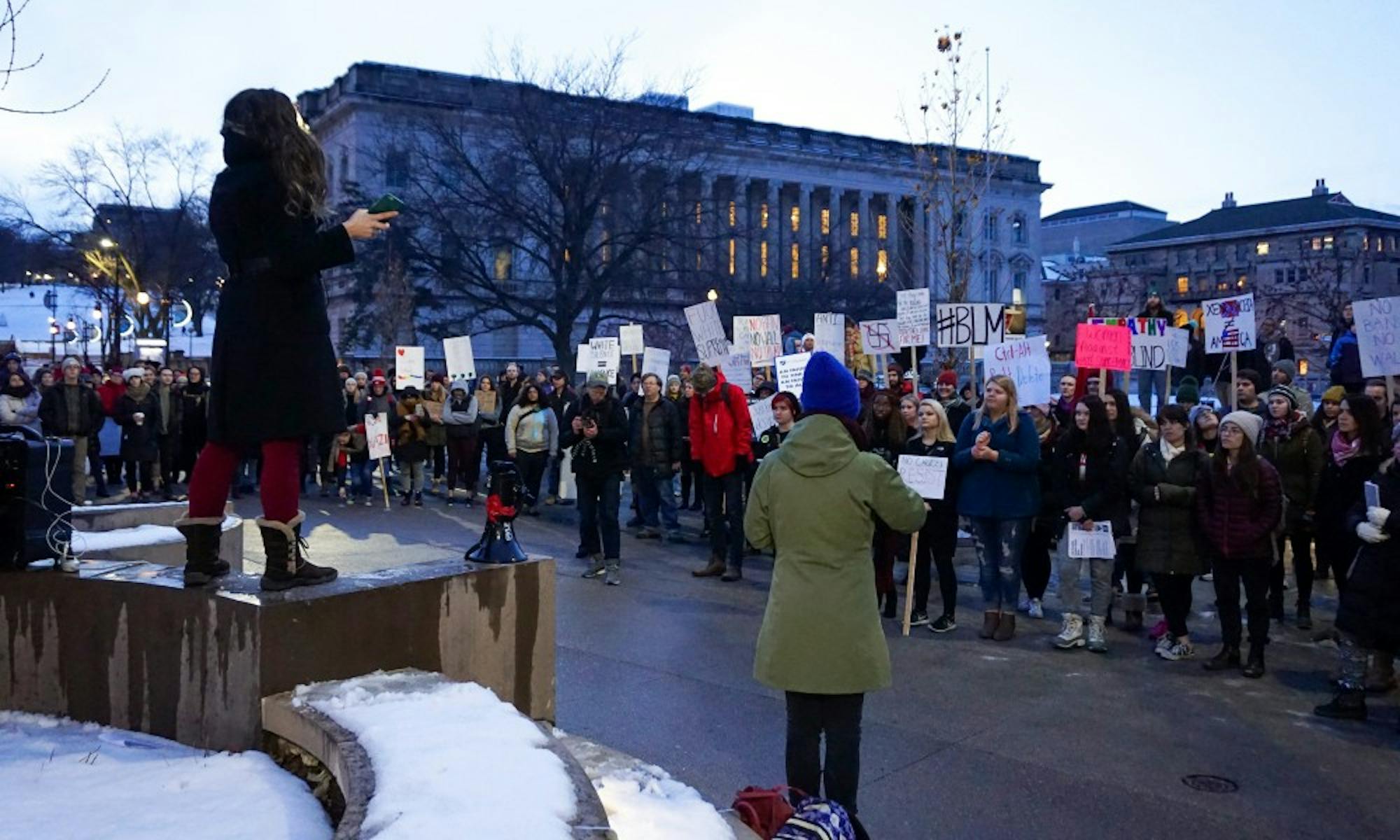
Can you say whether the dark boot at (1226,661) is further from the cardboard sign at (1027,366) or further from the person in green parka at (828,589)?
the person in green parka at (828,589)

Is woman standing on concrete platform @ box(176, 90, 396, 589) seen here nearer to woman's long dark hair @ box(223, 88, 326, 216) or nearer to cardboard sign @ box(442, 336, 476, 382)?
woman's long dark hair @ box(223, 88, 326, 216)

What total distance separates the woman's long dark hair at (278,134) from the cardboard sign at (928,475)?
20.8 ft

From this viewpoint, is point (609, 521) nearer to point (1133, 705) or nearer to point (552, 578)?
point (1133, 705)

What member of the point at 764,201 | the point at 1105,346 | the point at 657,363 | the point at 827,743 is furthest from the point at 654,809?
the point at 764,201

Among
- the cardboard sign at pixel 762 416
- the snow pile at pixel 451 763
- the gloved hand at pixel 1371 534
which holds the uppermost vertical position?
the cardboard sign at pixel 762 416

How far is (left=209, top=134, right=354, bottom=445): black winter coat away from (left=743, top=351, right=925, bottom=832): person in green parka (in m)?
1.91

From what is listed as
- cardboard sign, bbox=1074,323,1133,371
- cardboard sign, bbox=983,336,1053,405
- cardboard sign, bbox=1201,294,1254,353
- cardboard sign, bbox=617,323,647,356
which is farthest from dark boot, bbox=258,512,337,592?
cardboard sign, bbox=617,323,647,356

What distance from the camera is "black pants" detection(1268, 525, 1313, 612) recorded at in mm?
10148

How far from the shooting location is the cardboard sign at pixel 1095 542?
30.4 ft

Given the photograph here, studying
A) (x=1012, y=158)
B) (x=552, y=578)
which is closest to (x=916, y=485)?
(x=552, y=578)

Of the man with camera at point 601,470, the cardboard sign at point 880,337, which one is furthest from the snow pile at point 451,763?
the cardboard sign at point 880,337

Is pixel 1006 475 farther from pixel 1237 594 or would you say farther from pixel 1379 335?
pixel 1379 335

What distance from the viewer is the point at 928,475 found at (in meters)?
9.86

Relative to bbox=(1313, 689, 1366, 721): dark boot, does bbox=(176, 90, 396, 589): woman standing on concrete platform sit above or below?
above
